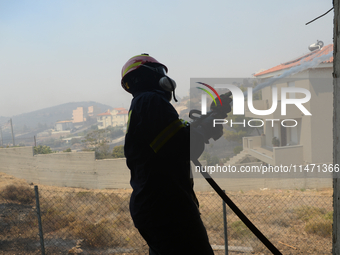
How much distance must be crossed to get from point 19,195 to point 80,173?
306 inches

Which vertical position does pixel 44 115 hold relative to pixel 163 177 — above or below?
above

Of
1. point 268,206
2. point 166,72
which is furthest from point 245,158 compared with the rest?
point 166,72

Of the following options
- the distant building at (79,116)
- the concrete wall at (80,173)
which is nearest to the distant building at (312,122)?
the concrete wall at (80,173)

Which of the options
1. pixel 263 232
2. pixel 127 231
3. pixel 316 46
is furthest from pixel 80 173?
pixel 316 46

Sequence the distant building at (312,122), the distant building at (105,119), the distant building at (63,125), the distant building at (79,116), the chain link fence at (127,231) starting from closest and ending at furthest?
1. the chain link fence at (127,231)
2. the distant building at (312,122)
3. the distant building at (105,119)
4. the distant building at (63,125)
5. the distant building at (79,116)

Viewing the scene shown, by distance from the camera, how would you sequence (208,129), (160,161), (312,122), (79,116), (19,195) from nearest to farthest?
(160,161)
(208,129)
(19,195)
(312,122)
(79,116)

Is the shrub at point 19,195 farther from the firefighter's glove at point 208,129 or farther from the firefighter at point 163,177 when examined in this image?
the firefighter's glove at point 208,129

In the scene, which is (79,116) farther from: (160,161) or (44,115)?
(160,161)

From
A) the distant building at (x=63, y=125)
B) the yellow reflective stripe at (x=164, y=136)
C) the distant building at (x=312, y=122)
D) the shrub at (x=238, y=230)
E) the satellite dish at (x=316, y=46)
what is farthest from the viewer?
the distant building at (x=63, y=125)

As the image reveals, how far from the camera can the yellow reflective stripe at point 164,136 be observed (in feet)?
5.57

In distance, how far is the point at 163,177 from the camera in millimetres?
1796

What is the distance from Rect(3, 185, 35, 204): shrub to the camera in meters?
14.8

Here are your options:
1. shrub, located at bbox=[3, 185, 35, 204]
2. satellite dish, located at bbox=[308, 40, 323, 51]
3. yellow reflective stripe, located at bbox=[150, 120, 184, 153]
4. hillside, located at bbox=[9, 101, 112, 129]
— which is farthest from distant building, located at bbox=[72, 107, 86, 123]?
yellow reflective stripe, located at bbox=[150, 120, 184, 153]

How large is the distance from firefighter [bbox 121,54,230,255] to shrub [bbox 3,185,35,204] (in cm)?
1531
